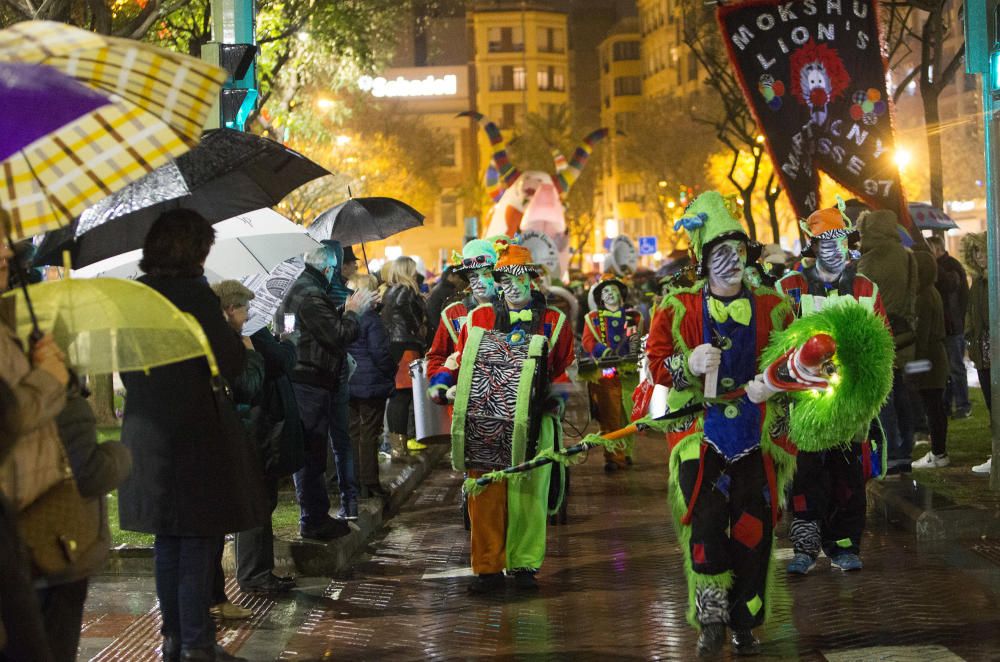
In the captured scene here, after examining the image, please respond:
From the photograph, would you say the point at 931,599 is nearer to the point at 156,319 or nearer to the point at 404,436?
the point at 156,319

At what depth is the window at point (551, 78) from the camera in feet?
410

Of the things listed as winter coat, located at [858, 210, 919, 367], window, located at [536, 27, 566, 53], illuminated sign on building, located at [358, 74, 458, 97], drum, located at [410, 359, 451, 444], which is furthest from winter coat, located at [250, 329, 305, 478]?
window, located at [536, 27, 566, 53]

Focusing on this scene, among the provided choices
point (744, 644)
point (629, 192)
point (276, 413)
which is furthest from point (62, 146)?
point (629, 192)

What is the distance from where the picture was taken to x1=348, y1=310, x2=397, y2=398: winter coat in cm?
1260

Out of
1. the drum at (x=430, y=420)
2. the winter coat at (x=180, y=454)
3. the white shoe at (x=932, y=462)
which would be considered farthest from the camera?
the white shoe at (x=932, y=462)

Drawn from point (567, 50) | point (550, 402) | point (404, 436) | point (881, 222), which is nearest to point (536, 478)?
point (550, 402)

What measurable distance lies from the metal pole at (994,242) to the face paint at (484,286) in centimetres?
454

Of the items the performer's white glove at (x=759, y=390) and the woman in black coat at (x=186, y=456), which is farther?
the performer's white glove at (x=759, y=390)

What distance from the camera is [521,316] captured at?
9.21 meters

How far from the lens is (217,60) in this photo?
1060cm

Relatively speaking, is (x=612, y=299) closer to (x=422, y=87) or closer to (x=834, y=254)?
(x=834, y=254)

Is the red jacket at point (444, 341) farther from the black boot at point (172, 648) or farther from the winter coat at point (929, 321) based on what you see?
the winter coat at point (929, 321)

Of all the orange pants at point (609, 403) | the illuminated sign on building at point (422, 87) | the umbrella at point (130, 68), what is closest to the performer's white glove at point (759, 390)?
the umbrella at point (130, 68)

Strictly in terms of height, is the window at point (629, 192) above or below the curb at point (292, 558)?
above
